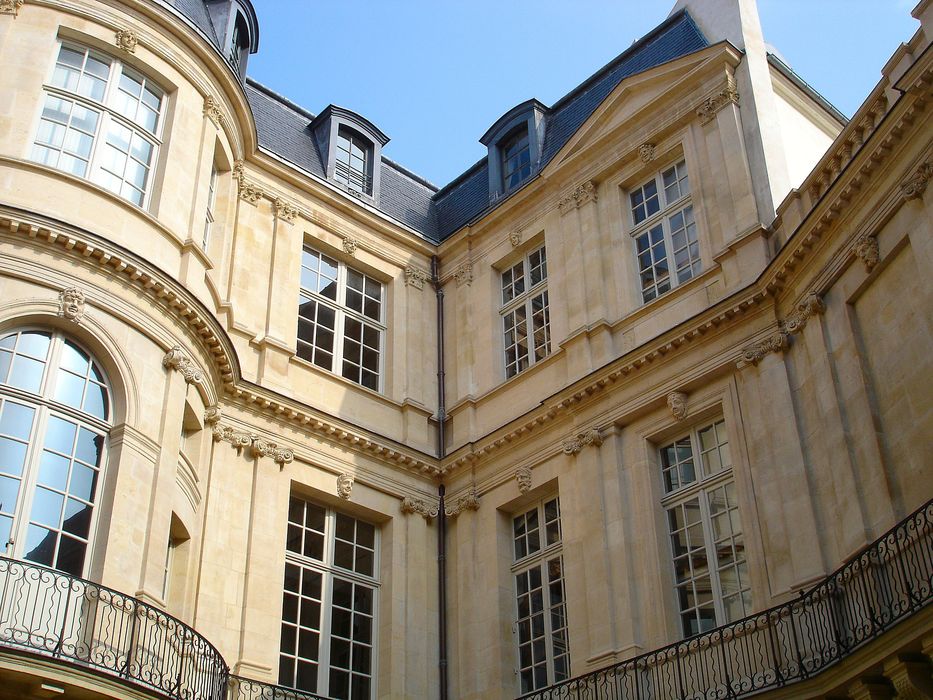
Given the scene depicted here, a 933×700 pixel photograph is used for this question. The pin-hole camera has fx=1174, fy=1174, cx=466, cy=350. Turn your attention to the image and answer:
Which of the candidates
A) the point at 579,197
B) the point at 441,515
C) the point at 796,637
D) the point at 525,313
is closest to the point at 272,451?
the point at 441,515

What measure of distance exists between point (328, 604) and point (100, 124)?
20.3 ft

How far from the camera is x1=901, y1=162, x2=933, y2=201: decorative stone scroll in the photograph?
35.6 ft

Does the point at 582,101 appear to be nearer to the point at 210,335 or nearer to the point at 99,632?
the point at 210,335

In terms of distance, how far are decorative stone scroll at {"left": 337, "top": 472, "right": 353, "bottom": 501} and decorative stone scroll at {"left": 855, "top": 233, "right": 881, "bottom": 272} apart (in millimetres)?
6775

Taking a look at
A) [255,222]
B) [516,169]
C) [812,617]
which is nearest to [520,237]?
[516,169]

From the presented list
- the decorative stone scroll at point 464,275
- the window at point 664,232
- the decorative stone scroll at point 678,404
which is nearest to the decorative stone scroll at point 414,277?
the decorative stone scroll at point 464,275

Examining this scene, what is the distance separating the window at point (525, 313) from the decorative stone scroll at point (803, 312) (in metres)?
3.90

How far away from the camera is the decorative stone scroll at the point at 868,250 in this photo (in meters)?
11.5

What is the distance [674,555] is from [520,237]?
5.87m

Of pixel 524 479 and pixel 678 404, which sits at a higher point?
pixel 678 404

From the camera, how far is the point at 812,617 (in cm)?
1066

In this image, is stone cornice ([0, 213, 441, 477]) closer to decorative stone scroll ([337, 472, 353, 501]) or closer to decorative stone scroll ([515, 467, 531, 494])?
decorative stone scroll ([337, 472, 353, 501])

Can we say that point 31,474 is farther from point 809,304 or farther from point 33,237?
point 809,304

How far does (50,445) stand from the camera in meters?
11.1
